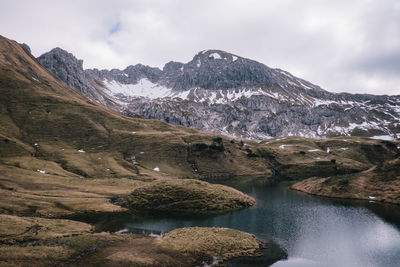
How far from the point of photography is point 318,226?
77.3 metres

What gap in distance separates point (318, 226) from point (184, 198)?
1749 inches

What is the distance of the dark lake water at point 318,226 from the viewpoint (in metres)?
55.0

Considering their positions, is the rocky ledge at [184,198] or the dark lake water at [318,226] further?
Result: the rocky ledge at [184,198]

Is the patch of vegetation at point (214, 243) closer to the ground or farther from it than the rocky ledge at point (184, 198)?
closer to the ground

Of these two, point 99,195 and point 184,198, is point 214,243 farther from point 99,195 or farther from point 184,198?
point 99,195

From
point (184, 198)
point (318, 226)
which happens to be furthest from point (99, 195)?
point (318, 226)

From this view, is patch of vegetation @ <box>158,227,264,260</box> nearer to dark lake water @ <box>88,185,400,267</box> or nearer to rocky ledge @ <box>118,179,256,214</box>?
dark lake water @ <box>88,185,400,267</box>

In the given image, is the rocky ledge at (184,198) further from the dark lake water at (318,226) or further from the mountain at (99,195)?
the dark lake water at (318,226)

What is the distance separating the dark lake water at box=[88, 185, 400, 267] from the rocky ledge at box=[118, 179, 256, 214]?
6772 mm

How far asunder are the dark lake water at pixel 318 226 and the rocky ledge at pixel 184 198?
6772mm

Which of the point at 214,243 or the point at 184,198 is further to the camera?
the point at 184,198

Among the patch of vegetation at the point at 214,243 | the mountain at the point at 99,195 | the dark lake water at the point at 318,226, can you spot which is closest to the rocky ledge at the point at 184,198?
the mountain at the point at 99,195

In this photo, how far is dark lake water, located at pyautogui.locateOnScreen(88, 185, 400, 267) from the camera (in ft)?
180

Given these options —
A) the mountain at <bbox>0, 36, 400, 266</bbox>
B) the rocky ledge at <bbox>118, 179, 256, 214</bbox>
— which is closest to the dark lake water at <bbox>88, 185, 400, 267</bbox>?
the rocky ledge at <bbox>118, 179, 256, 214</bbox>
